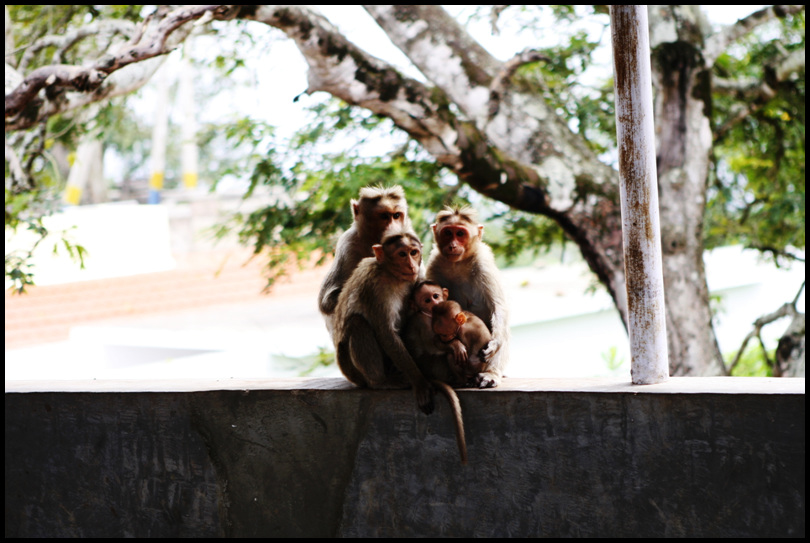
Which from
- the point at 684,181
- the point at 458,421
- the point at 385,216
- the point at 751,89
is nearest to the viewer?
the point at 458,421

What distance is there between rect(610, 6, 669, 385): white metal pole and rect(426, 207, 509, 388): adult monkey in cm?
46

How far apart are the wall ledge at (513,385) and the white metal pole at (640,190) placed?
12cm

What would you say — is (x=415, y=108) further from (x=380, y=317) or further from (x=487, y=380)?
(x=487, y=380)

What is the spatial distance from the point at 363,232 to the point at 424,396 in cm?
87

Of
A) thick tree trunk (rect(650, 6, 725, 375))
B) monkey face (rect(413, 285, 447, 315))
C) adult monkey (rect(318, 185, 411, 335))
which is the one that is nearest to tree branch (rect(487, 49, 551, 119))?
thick tree trunk (rect(650, 6, 725, 375))

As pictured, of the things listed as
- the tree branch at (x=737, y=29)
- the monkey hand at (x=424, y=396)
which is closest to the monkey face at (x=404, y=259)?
the monkey hand at (x=424, y=396)

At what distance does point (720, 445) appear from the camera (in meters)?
2.35

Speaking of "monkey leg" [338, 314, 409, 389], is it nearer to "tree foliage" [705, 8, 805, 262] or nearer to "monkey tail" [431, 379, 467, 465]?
"monkey tail" [431, 379, 467, 465]

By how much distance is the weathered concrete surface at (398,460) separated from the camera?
235 centimetres

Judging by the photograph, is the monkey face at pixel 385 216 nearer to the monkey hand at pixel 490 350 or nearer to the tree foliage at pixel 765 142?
the monkey hand at pixel 490 350

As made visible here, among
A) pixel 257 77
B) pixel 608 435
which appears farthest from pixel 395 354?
pixel 257 77

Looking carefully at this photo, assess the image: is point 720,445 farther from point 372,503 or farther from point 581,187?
point 581,187

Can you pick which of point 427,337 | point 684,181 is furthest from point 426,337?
point 684,181

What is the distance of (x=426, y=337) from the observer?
273 centimetres
